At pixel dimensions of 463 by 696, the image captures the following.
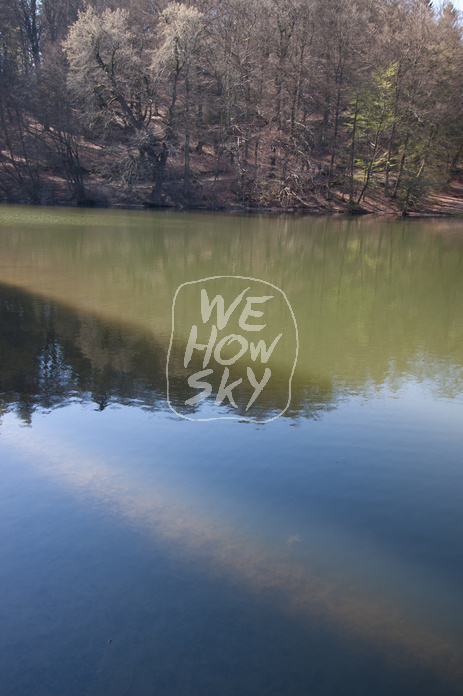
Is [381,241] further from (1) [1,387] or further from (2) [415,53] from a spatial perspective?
(2) [415,53]

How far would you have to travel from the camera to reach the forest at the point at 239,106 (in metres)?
30.4

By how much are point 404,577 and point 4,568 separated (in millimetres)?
2138

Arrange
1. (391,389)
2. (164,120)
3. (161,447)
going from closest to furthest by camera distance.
A: (161,447) → (391,389) → (164,120)

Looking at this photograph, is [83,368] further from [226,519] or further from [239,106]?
[239,106]

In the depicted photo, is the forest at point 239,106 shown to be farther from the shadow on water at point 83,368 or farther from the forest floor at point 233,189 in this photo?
the shadow on water at point 83,368

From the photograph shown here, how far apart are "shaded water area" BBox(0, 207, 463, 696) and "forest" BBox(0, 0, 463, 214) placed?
25.8 meters

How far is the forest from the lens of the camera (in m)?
30.4

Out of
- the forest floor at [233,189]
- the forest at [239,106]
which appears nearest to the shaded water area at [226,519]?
the forest floor at [233,189]

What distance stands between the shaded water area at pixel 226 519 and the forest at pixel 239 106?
1017 inches

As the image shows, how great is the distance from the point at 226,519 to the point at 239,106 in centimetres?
3380

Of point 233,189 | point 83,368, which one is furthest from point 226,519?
point 233,189

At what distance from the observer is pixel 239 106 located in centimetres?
3347

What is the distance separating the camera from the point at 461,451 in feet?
15.0

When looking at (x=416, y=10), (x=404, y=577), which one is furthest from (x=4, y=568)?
(x=416, y=10)
